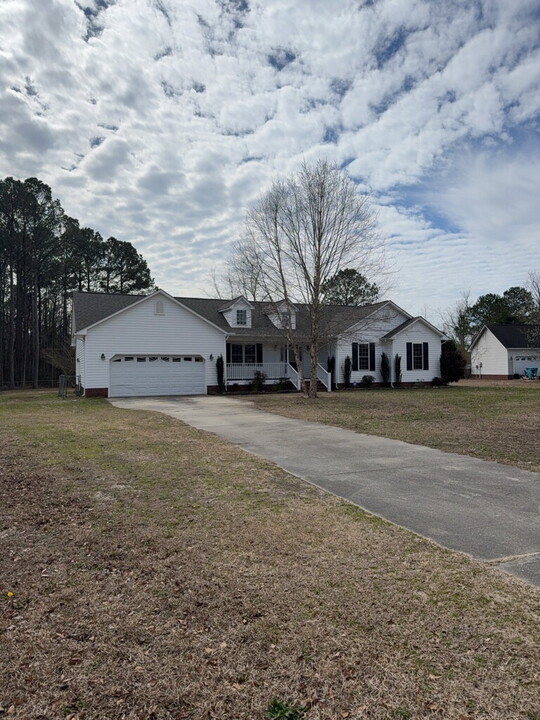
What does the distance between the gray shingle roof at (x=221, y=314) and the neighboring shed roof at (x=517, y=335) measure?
16764 millimetres

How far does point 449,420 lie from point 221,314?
60.5ft

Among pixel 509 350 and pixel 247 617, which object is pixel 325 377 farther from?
pixel 247 617

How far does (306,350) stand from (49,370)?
23.5 meters

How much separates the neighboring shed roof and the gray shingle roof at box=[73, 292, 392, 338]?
1676 cm

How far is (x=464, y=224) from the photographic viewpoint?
22.2 metres

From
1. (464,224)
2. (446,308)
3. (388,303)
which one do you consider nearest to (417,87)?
(464,224)

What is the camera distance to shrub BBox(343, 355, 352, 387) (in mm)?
28828

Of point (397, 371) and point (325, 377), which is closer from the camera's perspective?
point (325, 377)

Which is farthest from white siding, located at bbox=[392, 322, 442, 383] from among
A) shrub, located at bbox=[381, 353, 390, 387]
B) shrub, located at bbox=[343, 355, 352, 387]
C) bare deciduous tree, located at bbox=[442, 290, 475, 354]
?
bare deciduous tree, located at bbox=[442, 290, 475, 354]

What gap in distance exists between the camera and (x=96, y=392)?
23.6 m

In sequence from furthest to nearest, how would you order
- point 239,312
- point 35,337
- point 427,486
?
point 35,337 < point 239,312 < point 427,486

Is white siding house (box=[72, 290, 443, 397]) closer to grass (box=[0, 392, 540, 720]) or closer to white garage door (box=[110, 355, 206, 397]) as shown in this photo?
white garage door (box=[110, 355, 206, 397])

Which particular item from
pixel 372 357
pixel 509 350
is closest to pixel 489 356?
pixel 509 350

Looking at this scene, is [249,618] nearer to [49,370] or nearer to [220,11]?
[220,11]
